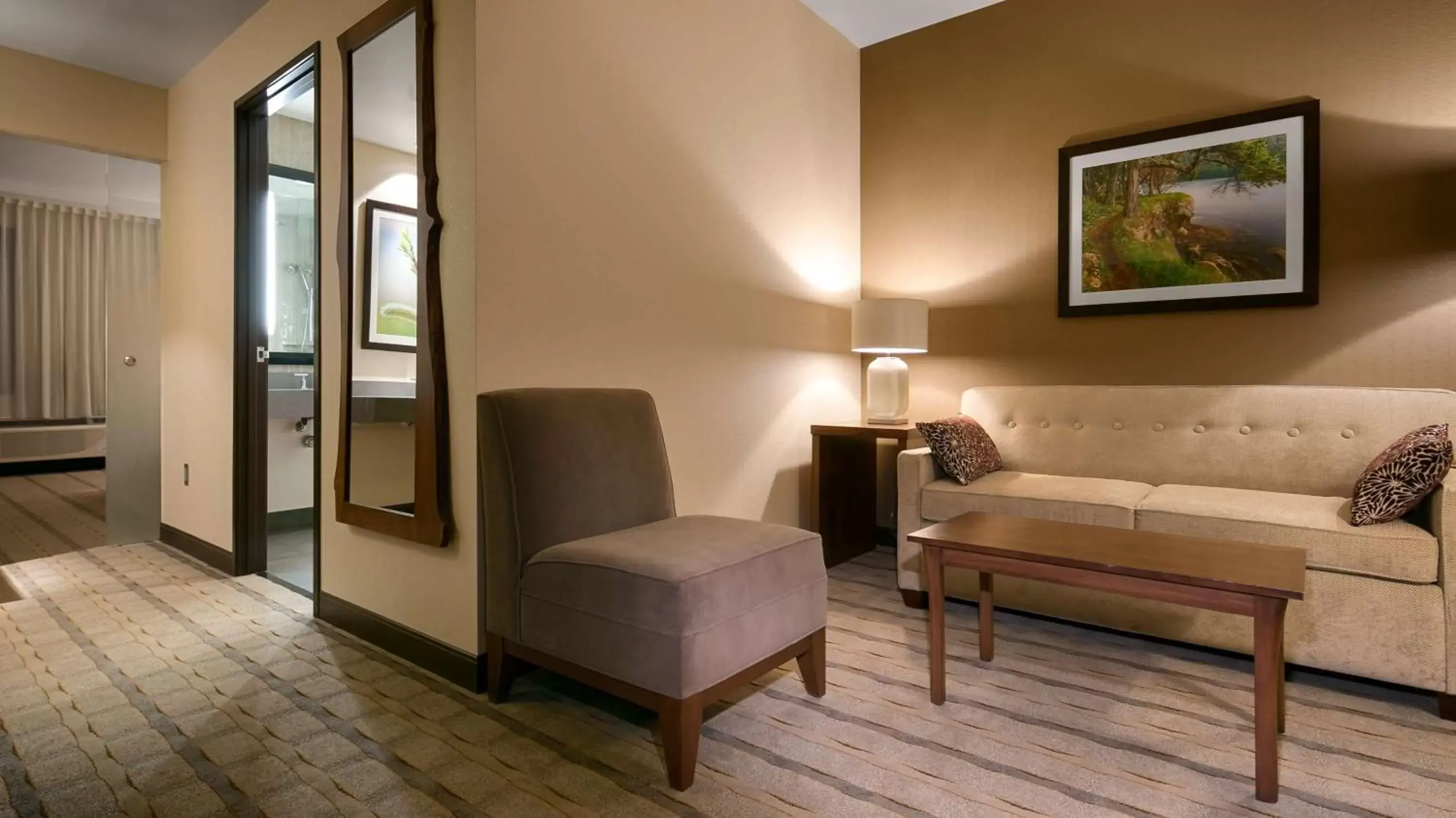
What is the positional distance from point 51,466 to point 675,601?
7779 millimetres

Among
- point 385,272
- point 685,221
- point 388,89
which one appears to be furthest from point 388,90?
point 685,221

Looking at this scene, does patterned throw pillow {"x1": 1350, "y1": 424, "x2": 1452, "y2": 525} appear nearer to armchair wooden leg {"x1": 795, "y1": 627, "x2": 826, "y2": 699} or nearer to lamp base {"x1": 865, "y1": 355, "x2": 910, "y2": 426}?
armchair wooden leg {"x1": 795, "y1": 627, "x2": 826, "y2": 699}

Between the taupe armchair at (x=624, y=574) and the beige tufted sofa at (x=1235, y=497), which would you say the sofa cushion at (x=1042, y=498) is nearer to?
the beige tufted sofa at (x=1235, y=497)

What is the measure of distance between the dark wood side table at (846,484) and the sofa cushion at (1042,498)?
391mm

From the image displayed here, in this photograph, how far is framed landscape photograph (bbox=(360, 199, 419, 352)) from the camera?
88.0 inches

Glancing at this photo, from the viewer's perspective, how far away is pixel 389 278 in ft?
7.83

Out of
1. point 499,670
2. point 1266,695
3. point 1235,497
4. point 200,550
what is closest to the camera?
point 1266,695

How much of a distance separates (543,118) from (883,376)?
190 cm

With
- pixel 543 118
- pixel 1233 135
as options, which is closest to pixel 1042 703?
pixel 543 118

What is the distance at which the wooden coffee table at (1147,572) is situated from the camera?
1455 mm

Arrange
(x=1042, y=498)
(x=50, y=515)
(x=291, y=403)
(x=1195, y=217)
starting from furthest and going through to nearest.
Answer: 1. (x=50, y=515)
2. (x=291, y=403)
3. (x=1195, y=217)
4. (x=1042, y=498)

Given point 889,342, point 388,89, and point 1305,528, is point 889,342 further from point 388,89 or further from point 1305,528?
point 388,89

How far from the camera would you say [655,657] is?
1.54 metres

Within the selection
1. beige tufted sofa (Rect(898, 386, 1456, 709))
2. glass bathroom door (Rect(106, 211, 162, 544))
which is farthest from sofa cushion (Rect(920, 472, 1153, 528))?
glass bathroom door (Rect(106, 211, 162, 544))
